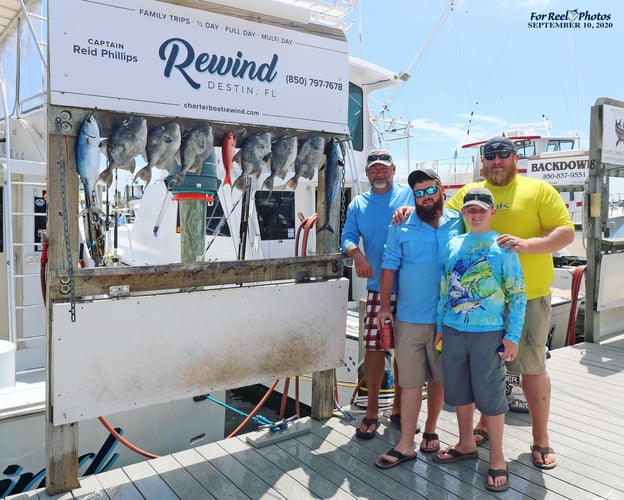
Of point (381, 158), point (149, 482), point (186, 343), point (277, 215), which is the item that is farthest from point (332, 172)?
point (277, 215)

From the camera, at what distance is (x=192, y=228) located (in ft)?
10.3

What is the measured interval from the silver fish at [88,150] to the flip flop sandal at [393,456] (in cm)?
203

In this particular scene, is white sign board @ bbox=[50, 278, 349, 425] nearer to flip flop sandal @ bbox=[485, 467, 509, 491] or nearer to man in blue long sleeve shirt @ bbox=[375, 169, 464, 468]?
man in blue long sleeve shirt @ bbox=[375, 169, 464, 468]

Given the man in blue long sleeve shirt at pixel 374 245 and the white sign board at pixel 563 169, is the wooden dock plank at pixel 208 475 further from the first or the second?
the white sign board at pixel 563 169

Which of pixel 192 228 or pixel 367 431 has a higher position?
pixel 192 228

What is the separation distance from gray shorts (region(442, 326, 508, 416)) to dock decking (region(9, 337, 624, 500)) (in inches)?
17.5

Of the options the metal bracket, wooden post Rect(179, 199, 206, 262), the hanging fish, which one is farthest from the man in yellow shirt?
the metal bracket

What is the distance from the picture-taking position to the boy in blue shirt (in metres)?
2.52

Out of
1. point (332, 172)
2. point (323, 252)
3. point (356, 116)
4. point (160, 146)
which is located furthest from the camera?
point (356, 116)

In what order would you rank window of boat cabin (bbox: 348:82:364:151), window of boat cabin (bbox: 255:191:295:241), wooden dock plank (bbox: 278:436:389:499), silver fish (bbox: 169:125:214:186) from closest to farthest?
wooden dock plank (bbox: 278:436:389:499) → silver fish (bbox: 169:125:214:186) → window of boat cabin (bbox: 255:191:295:241) → window of boat cabin (bbox: 348:82:364:151)

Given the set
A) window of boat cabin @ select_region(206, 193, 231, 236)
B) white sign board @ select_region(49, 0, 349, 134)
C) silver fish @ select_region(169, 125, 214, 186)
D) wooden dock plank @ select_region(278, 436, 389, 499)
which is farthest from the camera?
window of boat cabin @ select_region(206, 193, 231, 236)

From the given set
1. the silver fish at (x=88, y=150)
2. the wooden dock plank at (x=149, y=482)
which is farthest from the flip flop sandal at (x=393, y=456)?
the silver fish at (x=88, y=150)

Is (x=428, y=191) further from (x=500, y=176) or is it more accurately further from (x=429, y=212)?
(x=500, y=176)

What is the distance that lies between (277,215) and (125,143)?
219 inches
